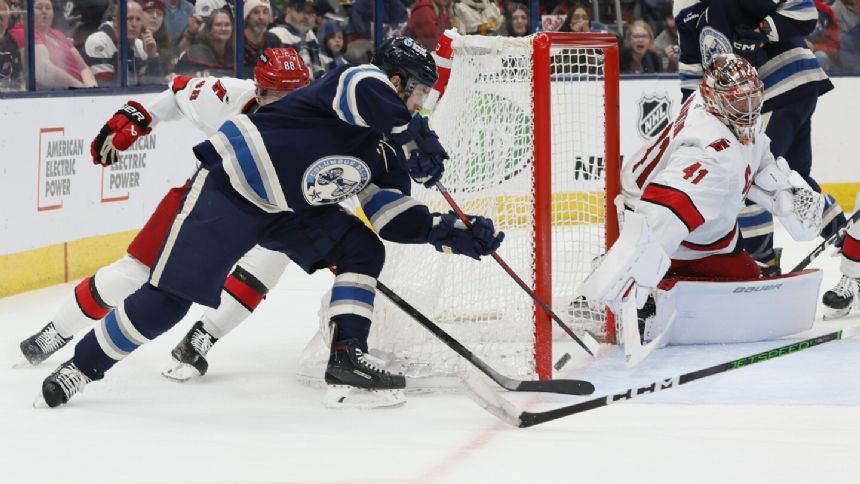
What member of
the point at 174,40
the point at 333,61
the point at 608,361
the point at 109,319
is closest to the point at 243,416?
the point at 109,319

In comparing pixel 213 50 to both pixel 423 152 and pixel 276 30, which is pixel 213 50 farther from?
pixel 423 152

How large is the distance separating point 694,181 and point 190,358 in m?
1.37

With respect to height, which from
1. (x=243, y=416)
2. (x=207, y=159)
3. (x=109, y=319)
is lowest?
(x=243, y=416)

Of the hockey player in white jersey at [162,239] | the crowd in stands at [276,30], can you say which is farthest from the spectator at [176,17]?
the hockey player in white jersey at [162,239]

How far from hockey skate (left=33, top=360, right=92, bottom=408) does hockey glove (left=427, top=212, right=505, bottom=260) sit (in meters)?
0.85

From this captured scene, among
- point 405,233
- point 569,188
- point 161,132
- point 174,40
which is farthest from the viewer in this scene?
point 174,40

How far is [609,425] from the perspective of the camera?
3035 millimetres

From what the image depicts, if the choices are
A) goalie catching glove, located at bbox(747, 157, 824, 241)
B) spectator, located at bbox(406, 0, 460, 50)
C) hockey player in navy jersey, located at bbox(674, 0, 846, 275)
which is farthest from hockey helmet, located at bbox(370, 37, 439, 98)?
spectator, located at bbox(406, 0, 460, 50)

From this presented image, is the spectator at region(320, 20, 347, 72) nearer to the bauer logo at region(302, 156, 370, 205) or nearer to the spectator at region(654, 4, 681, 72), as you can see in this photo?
the spectator at region(654, 4, 681, 72)

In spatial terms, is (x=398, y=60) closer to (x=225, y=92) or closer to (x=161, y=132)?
(x=225, y=92)

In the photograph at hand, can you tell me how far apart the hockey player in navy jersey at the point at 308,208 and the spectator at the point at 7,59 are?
1.95 meters

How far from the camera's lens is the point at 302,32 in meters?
6.62

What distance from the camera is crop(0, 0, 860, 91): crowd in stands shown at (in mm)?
5176

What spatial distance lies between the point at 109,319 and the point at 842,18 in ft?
17.7
